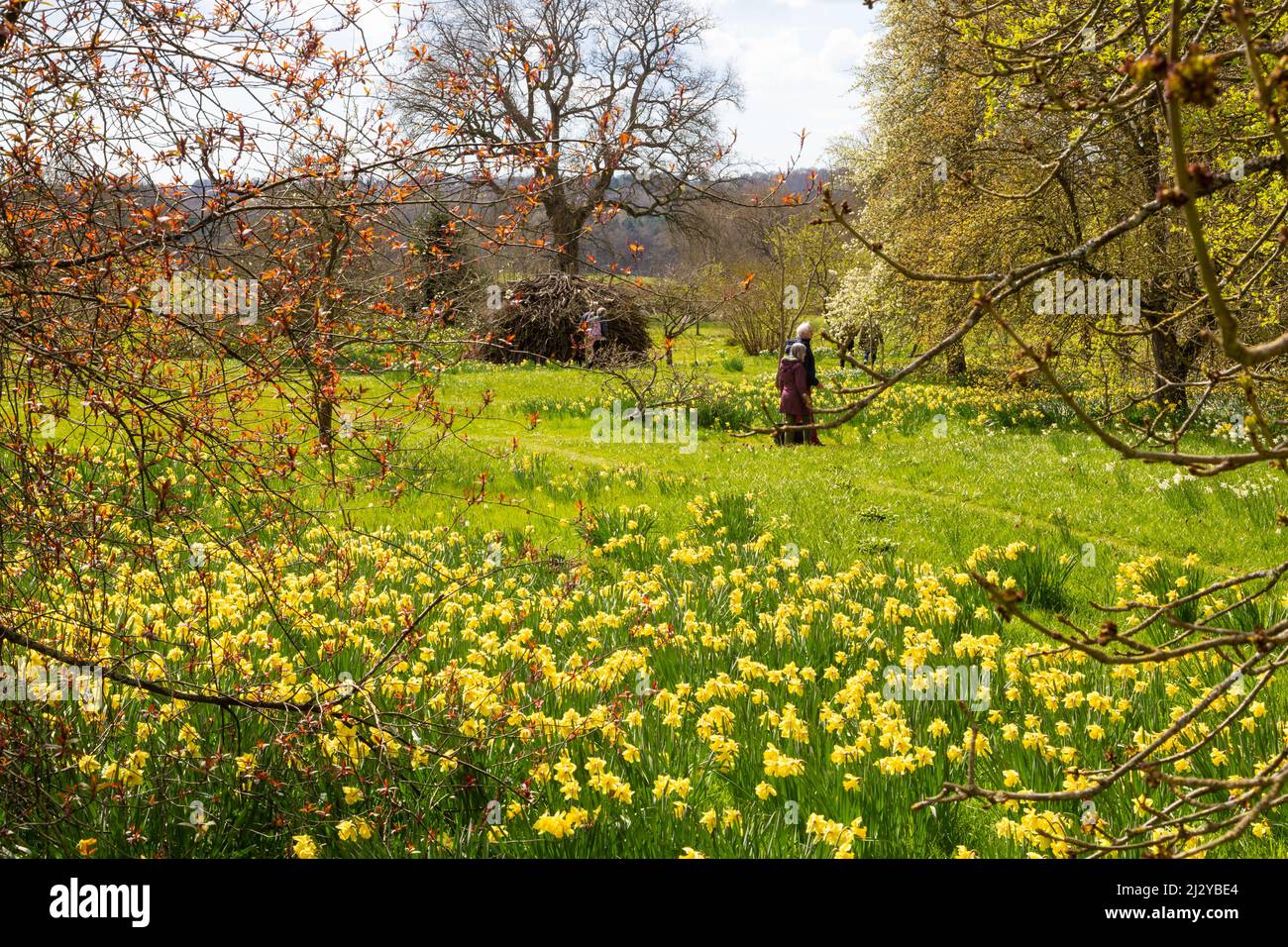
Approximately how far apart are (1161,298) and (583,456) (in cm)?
966

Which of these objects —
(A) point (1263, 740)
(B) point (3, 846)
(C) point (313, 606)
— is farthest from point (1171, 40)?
(C) point (313, 606)

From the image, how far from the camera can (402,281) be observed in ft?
14.5

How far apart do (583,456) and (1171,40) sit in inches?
453

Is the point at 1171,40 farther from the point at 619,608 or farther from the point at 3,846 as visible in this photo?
the point at 619,608

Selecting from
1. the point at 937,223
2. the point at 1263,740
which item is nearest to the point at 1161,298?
the point at 937,223

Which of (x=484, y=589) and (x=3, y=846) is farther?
(x=484, y=589)

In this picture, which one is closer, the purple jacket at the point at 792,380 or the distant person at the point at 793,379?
the distant person at the point at 793,379

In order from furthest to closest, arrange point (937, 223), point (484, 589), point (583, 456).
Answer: point (937, 223), point (583, 456), point (484, 589)

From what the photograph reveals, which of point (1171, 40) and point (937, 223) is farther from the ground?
point (937, 223)

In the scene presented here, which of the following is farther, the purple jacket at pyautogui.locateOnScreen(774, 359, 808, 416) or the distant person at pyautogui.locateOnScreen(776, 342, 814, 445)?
the purple jacket at pyautogui.locateOnScreen(774, 359, 808, 416)

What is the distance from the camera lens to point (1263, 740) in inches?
131
